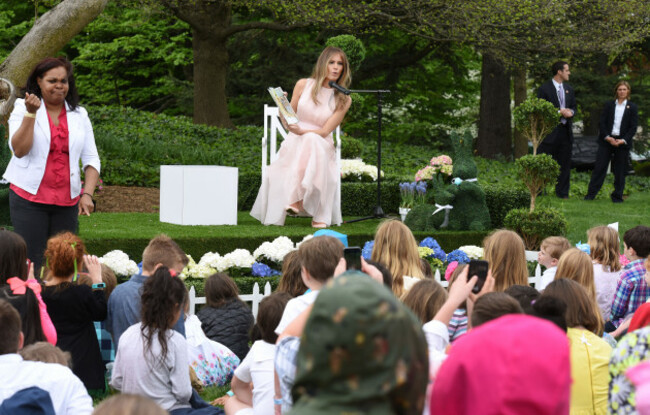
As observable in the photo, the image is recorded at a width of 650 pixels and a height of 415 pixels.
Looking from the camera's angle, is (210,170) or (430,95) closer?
(210,170)

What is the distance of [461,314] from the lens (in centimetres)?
412

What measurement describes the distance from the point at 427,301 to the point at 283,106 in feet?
17.9

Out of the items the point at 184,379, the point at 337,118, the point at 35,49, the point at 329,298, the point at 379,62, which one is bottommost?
the point at 184,379

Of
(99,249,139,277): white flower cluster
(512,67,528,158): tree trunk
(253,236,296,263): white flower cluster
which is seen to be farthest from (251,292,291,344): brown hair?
(512,67,528,158): tree trunk

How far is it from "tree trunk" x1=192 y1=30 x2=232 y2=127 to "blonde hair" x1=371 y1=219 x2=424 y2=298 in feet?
42.1

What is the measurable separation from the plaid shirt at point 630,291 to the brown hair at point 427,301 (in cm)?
206

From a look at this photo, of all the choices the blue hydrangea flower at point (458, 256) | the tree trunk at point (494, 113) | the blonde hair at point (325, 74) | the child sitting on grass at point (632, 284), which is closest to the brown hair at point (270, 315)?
the child sitting on grass at point (632, 284)

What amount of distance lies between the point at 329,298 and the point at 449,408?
16.8 inches

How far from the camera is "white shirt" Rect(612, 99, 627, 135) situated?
12578 mm

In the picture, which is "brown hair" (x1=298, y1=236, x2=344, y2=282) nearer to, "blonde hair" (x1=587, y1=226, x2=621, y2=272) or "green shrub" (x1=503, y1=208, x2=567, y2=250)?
"blonde hair" (x1=587, y1=226, x2=621, y2=272)

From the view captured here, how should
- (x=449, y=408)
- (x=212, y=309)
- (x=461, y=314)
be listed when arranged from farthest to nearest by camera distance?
(x=212, y=309), (x=461, y=314), (x=449, y=408)

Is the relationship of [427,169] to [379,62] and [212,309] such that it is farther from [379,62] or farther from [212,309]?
[379,62]

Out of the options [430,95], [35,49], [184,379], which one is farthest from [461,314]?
[430,95]

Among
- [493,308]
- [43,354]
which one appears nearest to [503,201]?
[493,308]
